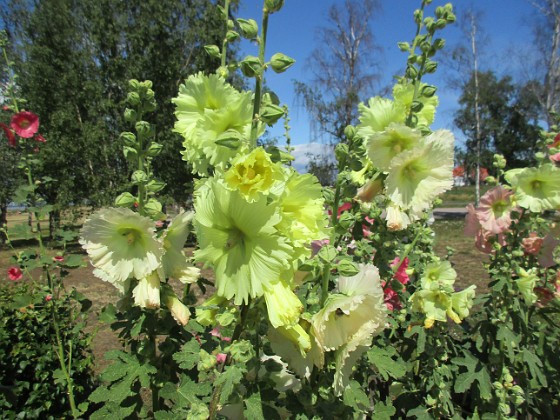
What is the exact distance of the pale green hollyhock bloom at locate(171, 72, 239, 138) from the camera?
110 cm

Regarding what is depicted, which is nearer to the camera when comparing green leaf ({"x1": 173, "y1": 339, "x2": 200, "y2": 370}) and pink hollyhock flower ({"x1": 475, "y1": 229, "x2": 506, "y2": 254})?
green leaf ({"x1": 173, "y1": 339, "x2": 200, "y2": 370})

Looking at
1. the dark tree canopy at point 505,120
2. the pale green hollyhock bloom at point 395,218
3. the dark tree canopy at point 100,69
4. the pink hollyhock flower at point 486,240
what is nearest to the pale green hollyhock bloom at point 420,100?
the pale green hollyhock bloom at point 395,218

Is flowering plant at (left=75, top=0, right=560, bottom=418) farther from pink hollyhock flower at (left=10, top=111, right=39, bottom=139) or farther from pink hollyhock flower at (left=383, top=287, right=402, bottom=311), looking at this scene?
pink hollyhock flower at (left=10, top=111, right=39, bottom=139)

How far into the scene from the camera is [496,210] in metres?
2.29

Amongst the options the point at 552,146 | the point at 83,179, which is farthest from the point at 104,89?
the point at 552,146

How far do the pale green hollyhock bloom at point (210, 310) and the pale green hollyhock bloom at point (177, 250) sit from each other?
0.98 ft

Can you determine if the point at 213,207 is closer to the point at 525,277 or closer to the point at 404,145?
the point at 404,145

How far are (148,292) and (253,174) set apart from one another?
0.66 metres

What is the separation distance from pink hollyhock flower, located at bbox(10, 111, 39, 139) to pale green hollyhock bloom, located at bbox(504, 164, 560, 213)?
3076 millimetres

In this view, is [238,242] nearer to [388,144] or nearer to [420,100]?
[388,144]

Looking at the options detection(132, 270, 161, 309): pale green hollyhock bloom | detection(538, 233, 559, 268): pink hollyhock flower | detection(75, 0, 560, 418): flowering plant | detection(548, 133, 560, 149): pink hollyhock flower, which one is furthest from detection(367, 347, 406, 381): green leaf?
detection(548, 133, 560, 149): pink hollyhock flower

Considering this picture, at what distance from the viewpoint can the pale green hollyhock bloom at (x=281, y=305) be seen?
0.88 m

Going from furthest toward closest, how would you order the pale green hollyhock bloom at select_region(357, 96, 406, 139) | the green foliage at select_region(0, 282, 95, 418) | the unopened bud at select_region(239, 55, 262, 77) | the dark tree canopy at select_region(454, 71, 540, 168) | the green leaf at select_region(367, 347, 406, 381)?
the dark tree canopy at select_region(454, 71, 540, 168) < the green foliage at select_region(0, 282, 95, 418) < the pale green hollyhock bloom at select_region(357, 96, 406, 139) < the green leaf at select_region(367, 347, 406, 381) < the unopened bud at select_region(239, 55, 262, 77)

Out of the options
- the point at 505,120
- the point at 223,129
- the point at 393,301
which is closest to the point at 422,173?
the point at 223,129
